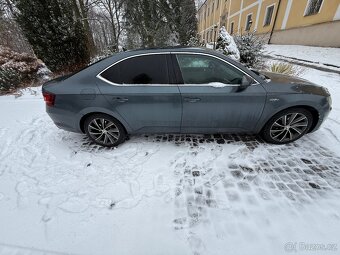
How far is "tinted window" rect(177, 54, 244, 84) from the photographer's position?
8.77 ft

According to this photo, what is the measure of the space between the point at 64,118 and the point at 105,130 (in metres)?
0.68

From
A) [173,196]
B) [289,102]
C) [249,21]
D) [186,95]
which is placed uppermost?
[249,21]

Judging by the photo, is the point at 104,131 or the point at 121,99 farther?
the point at 104,131

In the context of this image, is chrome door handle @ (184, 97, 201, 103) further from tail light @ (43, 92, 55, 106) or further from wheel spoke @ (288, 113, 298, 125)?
tail light @ (43, 92, 55, 106)

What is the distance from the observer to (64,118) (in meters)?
3.00

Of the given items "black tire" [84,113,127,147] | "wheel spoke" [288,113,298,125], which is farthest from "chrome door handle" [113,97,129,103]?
"wheel spoke" [288,113,298,125]

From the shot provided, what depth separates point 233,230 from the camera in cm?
193

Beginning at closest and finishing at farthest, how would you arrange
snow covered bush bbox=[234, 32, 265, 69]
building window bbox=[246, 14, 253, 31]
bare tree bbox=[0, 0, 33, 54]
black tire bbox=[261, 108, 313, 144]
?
black tire bbox=[261, 108, 313, 144], snow covered bush bbox=[234, 32, 265, 69], bare tree bbox=[0, 0, 33, 54], building window bbox=[246, 14, 253, 31]

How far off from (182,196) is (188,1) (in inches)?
715

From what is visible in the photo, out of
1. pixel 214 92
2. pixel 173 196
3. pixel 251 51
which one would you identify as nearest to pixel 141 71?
pixel 214 92

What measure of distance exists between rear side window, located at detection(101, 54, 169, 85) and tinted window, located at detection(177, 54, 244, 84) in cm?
29

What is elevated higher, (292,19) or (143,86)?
(292,19)

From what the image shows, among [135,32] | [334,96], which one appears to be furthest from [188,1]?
[334,96]

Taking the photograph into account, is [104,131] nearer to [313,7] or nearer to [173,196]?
[173,196]
